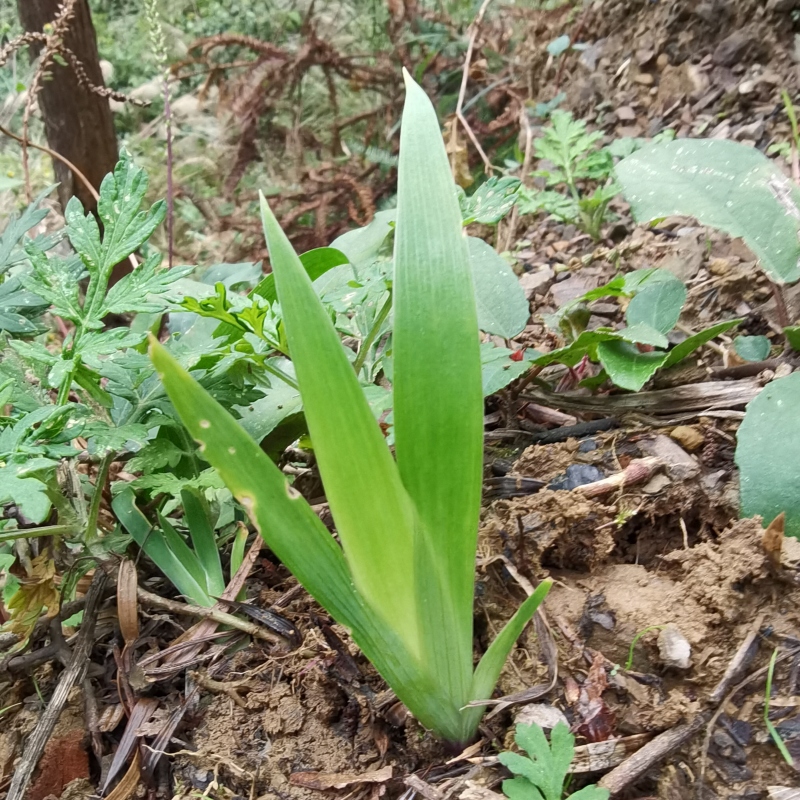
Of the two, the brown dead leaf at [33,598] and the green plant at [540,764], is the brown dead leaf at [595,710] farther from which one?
the brown dead leaf at [33,598]

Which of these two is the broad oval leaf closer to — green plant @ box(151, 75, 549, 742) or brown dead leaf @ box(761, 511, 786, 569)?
brown dead leaf @ box(761, 511, 786, 569)

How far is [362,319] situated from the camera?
27.0 inches

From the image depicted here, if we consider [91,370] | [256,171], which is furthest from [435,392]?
[256,171]

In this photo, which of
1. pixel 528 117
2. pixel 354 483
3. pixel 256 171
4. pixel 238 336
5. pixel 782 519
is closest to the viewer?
pixel 354 483

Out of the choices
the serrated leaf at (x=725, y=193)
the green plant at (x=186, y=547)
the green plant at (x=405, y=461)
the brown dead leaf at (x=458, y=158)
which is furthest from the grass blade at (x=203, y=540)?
the brown dead leaf at (x=458, y=158)

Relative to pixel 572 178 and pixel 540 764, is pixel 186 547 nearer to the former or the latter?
pixel 540 764

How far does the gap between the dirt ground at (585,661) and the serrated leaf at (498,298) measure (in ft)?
0.34

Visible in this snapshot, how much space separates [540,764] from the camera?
473 mm

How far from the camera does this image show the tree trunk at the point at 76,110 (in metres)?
1.53

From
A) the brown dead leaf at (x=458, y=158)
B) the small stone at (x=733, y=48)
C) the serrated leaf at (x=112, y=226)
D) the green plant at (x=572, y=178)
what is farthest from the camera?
the brown dead leaf at (x=458, y=158)

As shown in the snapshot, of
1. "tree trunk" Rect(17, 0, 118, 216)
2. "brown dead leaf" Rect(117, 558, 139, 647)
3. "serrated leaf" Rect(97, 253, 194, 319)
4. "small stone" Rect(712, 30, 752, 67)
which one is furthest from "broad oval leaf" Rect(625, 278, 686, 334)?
"tree trunk" Rect(17, 0, 118, 216)

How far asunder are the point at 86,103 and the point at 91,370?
1312mm

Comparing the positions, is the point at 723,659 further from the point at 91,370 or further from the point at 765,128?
the point at 765,128

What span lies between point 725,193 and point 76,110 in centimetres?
155
